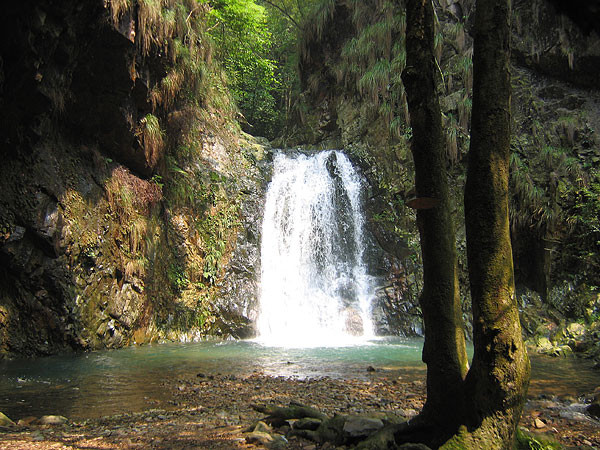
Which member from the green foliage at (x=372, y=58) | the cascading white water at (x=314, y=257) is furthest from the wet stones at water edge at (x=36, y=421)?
the green foliage at (x=372, y=58)

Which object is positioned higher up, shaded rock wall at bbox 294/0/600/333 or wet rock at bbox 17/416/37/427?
shaded rock wall at bbox 294/0/600/333

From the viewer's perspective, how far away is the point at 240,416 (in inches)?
148

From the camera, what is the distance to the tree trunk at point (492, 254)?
2338 millimetres

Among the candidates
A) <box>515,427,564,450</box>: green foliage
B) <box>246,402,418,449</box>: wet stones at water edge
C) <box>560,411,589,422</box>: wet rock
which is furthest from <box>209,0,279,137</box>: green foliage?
<box>515,427,564,450</box>: green foliage

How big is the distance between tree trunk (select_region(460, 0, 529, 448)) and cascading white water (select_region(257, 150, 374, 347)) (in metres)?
7.79

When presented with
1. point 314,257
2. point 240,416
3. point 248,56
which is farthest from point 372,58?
point 240,416

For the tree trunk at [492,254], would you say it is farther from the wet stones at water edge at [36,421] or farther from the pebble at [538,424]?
the wet stones at water edge at [36,421]

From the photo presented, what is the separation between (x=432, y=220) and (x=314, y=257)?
1001 cm

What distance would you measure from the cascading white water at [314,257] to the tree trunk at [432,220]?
24.3ft

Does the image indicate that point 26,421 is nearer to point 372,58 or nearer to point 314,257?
point 314,257

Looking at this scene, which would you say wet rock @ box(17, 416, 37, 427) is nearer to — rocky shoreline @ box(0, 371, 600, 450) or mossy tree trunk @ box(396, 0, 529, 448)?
rocky shoreline @ box(0, 371, 600, 450)

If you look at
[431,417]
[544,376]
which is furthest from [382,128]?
[431,417]

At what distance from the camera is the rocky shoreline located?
2.95 meters

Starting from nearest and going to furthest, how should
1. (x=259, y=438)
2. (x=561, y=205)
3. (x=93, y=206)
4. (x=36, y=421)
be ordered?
(x=259, y=438) → (x=36, y=421) → (x=93, y=206) → (x=561, y=205)
